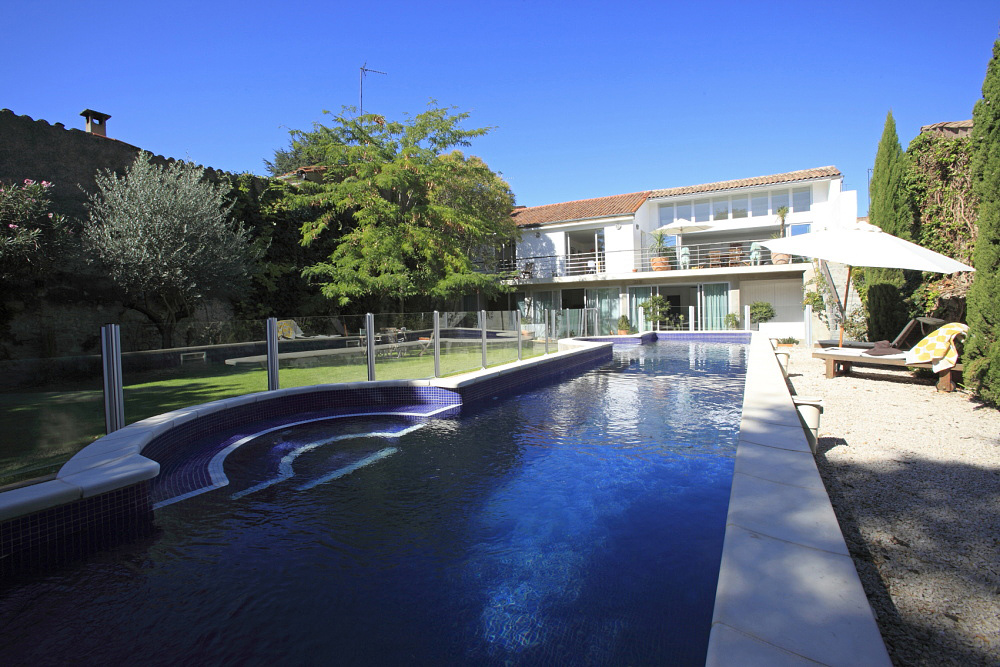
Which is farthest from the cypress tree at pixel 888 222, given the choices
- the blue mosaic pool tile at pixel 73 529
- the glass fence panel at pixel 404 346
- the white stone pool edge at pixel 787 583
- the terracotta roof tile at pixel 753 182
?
the blue mosaic pool tile at pixel 73 529

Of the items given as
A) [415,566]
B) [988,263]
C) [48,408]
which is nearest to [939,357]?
[988,263]

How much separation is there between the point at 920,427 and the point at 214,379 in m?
8.66

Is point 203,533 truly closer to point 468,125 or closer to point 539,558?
point 539,558

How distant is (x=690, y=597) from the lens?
267 centimetres

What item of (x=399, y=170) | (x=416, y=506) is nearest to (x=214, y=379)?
(x=416, y=506)

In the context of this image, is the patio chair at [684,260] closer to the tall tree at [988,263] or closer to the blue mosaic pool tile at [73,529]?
the tall tree at [988,263]

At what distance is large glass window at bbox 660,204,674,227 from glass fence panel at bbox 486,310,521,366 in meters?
17.8

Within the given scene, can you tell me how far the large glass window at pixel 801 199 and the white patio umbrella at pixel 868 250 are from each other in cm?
1600

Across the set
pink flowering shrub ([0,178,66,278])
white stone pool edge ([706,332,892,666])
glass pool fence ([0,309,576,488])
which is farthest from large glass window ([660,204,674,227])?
white stone pool edge ([706,332,892,666])

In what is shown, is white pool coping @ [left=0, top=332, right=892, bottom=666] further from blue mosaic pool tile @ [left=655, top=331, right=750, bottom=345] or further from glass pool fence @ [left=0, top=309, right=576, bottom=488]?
blue mosaic pool tile @ [left=655, top=331, right=750, bottom=345]

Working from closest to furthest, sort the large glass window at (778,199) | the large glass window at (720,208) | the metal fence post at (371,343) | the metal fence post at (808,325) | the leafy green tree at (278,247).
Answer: the metal fence post at (371,343) < the leafy green tree at (278,247) < the metal fence post at (808,325) < the large glass window at (778,199) < the large glass window at (720,208)

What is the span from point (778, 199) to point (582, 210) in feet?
29.7

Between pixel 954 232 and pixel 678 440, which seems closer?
pixel 678 440

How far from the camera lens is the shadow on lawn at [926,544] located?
81.3 inches
